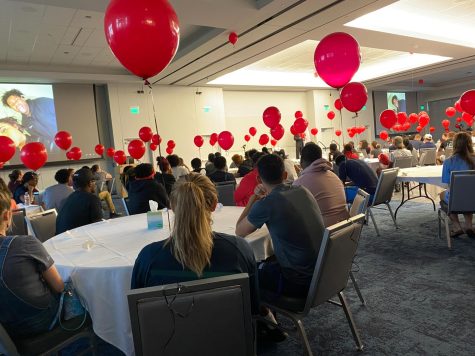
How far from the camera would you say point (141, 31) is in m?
2.06

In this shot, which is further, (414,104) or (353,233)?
(414,104)

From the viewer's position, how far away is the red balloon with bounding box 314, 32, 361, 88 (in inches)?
140

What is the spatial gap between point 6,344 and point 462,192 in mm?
3889

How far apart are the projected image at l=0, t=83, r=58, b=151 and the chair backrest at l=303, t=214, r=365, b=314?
1020 centimetres

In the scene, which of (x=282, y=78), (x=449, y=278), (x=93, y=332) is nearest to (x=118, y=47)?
(x=93, y=332)

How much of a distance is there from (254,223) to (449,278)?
2166 mm

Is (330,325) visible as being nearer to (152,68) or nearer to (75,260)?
(75,260)

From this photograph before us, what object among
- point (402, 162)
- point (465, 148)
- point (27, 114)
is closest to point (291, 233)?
point (465, 148)

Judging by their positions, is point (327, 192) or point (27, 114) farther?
point (27, 114)

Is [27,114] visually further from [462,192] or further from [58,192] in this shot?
[462,192]

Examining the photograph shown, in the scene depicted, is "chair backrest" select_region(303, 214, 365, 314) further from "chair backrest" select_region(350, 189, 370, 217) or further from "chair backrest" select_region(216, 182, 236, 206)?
"chair backrest" select_region(216, 182, 236, 206)

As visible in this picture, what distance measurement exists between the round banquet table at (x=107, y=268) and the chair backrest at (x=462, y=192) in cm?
233

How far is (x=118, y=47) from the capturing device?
2.14 meters

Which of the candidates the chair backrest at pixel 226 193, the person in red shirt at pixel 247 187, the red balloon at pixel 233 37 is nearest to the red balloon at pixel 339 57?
the person in red shirt at pixel 247 187
